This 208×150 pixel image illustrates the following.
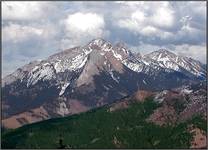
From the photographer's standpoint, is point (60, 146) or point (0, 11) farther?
point (0, 11)

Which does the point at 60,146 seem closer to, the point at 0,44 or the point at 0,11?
the point at 0,44

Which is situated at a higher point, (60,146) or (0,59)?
(0,59)

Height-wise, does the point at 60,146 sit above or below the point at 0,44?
below

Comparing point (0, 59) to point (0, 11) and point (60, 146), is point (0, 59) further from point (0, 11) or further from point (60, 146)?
point (60, 146)

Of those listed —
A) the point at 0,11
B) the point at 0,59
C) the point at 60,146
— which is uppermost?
the point at 0,11

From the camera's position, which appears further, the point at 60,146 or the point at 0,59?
the point at 0,59

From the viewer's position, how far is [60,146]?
4569cm

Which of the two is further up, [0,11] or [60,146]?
[0,11]

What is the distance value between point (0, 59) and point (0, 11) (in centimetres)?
489

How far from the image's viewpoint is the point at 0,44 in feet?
156

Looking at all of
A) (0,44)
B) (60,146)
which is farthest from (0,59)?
(60,146)

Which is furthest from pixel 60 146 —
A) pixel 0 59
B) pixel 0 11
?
pixel 0 11

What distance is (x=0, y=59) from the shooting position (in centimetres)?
4925

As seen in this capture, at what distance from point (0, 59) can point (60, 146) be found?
427 inches
